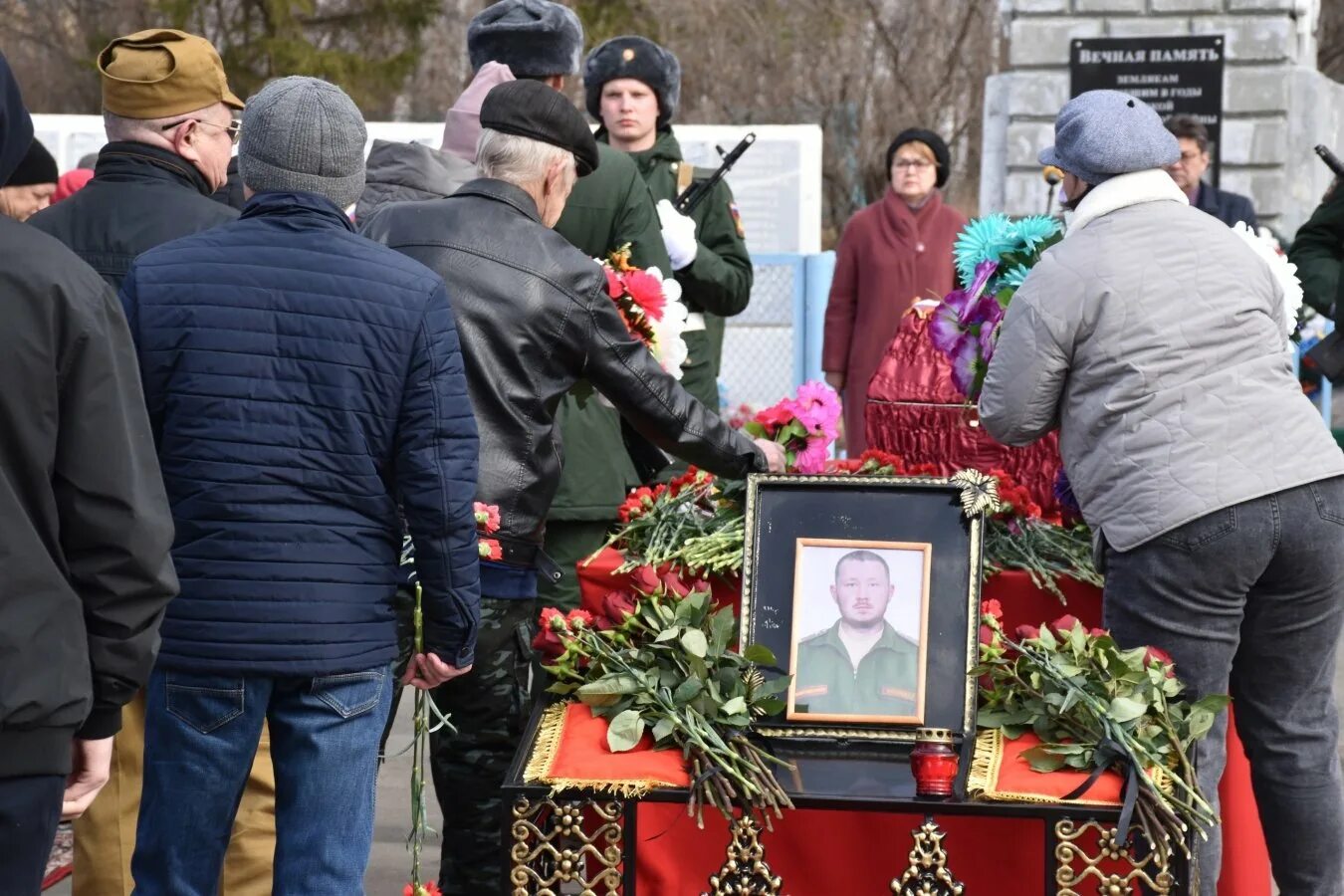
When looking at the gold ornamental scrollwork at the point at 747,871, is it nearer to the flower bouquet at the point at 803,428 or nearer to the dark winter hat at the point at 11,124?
the flower bouquet at the point at 803,428

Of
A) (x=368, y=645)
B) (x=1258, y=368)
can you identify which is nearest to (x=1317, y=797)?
(x=1258, y=368)

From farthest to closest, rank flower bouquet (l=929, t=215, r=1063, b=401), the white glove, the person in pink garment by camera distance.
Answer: the white glove, the person in pink garment, flower bouquet (l=929, t=215, r=1063, b=401)

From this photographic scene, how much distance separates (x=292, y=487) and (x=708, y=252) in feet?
9.60

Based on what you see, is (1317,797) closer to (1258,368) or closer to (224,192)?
(1258,368)

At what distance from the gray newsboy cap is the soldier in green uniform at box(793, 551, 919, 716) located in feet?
2.79

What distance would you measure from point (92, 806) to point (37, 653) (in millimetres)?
1458

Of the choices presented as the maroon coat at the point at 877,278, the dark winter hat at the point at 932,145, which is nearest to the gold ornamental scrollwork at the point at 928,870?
the maroon coat at the point at 877,278

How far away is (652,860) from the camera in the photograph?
369 cm

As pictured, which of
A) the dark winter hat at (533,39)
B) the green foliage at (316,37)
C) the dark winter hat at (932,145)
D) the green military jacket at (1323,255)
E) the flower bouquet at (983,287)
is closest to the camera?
the flower bouquet at (983,287)

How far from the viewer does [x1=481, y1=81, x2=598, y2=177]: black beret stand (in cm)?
360

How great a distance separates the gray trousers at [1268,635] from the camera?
354cm

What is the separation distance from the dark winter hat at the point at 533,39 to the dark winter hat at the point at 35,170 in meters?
1.26

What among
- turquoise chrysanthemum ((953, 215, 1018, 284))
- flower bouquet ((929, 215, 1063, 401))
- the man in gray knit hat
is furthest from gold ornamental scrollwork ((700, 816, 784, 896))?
turquoise chrysanthemum ((953, 215, 1018, 284))

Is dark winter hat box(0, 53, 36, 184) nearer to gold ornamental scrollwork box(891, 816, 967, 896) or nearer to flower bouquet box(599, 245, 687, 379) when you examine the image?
flower bouquet box(599, 245, 687, 379)
